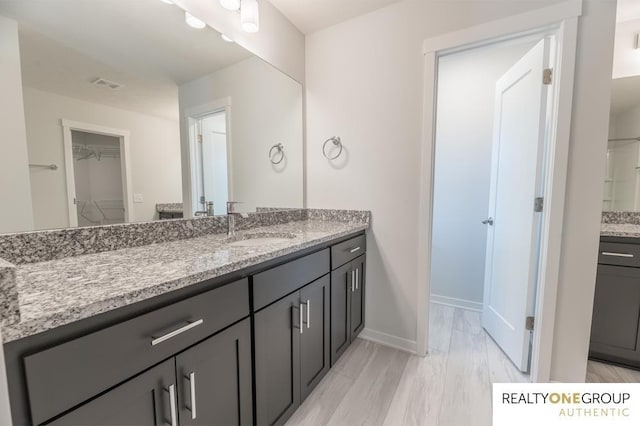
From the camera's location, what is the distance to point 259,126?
200cm

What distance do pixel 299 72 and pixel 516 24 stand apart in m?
1.43

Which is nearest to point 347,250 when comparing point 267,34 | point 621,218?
point 267,34

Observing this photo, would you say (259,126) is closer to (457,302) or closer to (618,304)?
(457,302)

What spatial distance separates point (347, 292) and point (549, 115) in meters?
1.57

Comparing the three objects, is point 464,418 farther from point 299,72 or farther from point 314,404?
point 299,72

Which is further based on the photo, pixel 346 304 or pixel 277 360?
pixel 346 304

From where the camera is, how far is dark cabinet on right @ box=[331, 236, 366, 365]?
63.4 inches

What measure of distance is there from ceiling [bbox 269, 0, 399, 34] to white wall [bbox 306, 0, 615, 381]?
6 cm

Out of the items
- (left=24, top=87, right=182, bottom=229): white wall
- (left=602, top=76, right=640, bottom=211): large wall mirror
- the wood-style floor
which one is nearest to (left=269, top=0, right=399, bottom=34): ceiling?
(left=24, top=87, right=182, bottom=229): white wall

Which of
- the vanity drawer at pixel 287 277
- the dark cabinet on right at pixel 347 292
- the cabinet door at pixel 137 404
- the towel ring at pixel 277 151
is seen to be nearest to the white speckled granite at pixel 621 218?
the dark cabinet on right at pixel 347 292

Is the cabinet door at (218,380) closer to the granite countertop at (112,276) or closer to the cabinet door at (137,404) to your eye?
the cabinet door at (137,404)

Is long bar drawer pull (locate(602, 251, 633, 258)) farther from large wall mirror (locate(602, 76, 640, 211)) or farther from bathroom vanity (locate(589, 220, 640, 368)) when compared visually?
large wall mirror (locate(602, 76, 640, 211))

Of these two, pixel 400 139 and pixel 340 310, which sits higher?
pixel 400 139

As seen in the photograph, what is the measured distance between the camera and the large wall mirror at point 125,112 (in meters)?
0.94
